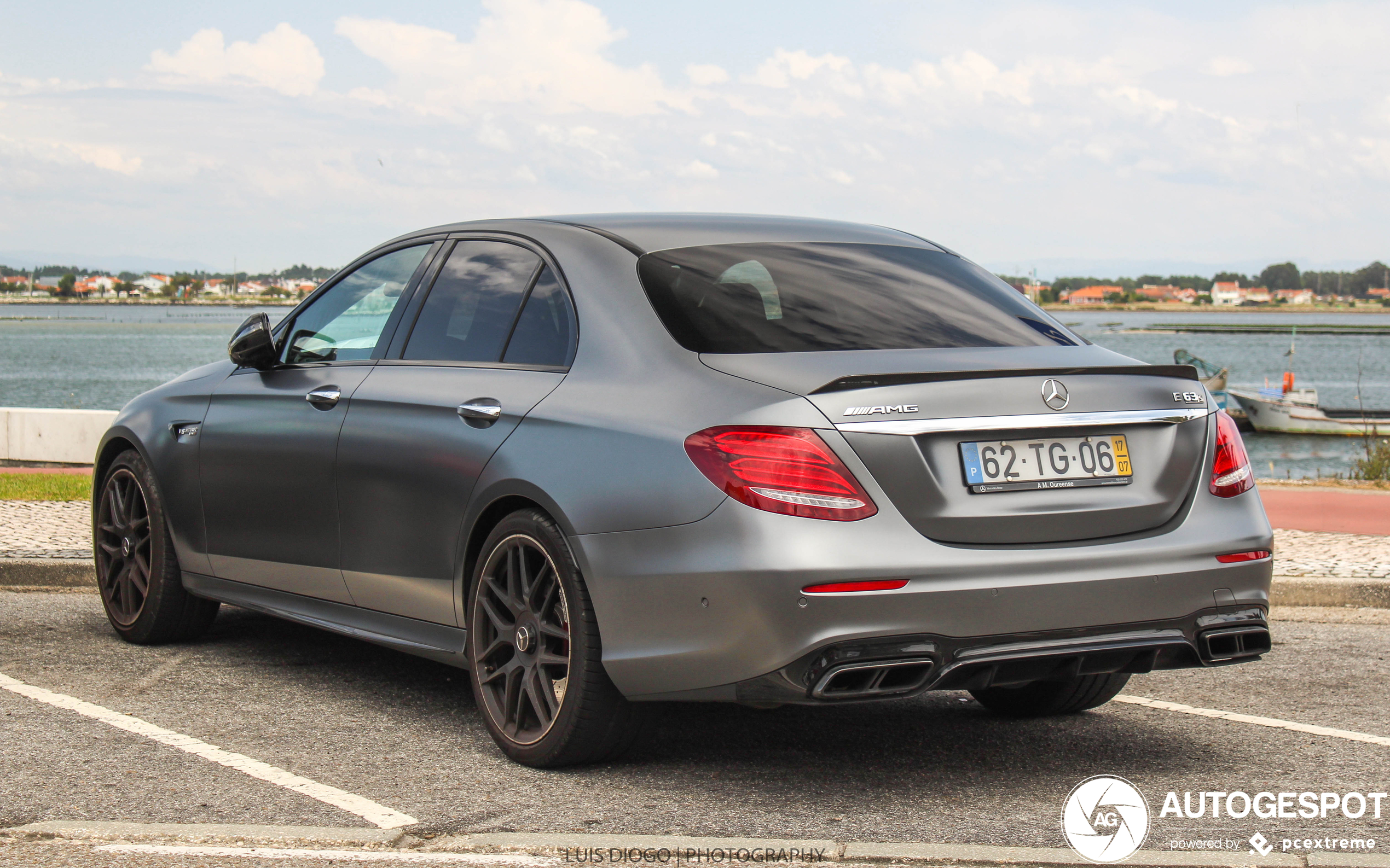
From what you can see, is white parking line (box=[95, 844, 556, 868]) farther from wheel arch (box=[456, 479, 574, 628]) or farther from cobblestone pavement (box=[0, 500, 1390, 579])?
cobblestone pavement (box=[0, 500, 1390, 579])

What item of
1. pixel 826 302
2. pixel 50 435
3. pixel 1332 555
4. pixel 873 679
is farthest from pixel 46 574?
pixel 50 435

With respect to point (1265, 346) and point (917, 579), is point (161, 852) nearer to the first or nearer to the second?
point (917, 579)

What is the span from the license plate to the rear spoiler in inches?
7.1

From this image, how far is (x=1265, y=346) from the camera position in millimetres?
166000

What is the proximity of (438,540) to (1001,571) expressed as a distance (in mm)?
1859

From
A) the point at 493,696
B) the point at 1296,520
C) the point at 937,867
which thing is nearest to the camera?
the point at 937,867

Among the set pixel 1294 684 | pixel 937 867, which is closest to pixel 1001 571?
pixel 937 867

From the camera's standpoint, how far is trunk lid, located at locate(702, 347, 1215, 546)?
3795 mm

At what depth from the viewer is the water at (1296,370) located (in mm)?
48969

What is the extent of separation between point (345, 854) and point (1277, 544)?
7535 mm

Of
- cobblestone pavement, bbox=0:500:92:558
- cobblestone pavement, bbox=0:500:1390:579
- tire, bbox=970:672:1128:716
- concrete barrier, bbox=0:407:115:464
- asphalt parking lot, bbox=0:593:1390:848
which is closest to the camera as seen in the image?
asphalt parking lot, bbox=0:593:1390:848

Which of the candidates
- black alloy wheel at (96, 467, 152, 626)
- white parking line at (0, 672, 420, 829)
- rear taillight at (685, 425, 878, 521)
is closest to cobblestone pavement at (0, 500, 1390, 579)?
black alloy wheel at (96, 467, 152, 626)

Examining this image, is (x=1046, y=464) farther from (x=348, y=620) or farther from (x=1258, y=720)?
(x=348, y=620)

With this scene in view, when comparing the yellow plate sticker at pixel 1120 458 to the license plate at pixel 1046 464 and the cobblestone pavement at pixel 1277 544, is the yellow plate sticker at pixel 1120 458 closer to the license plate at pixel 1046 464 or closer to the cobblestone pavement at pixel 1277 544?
the license plate at pixel 1046 464
